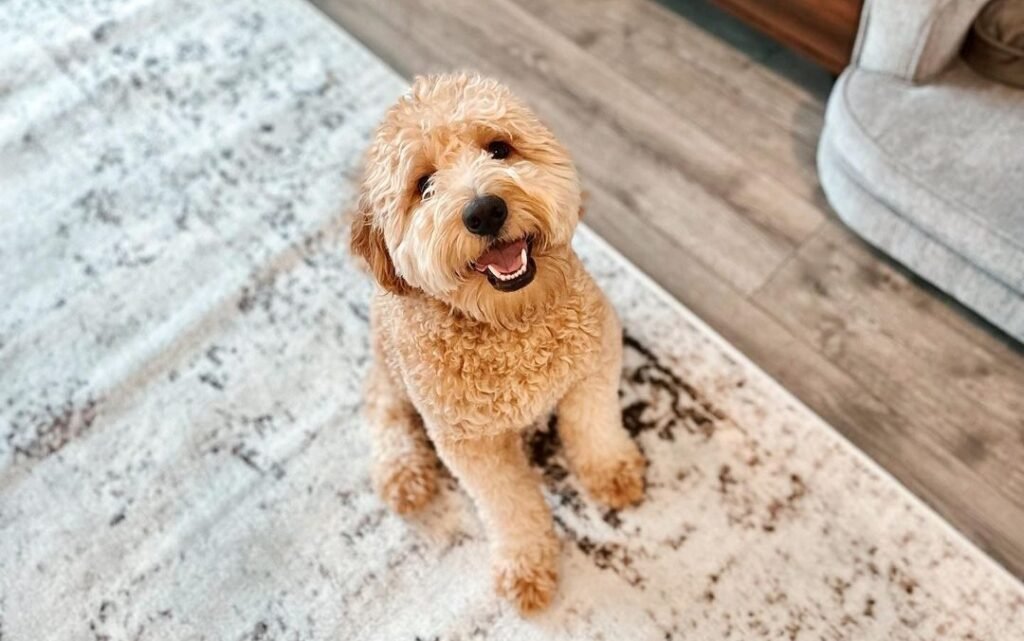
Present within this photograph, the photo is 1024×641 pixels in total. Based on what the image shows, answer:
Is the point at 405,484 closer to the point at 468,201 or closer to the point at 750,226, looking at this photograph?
the point at 468,201

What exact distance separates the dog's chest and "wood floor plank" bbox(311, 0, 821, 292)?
2.40 feet

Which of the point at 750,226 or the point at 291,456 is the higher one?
the point at 750,226

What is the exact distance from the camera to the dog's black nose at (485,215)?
1.17 meters

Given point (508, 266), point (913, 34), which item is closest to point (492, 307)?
point (508, 266)

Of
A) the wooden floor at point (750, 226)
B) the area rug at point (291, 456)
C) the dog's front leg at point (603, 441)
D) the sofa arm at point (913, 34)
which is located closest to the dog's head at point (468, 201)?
the dog's front leg at point (603, 441)

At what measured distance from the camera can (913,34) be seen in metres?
1.75

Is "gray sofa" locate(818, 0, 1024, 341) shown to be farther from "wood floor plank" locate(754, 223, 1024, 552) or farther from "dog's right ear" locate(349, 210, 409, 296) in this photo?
"dog's right ear" locate(349, 210, 409, 296)

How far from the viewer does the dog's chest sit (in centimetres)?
136

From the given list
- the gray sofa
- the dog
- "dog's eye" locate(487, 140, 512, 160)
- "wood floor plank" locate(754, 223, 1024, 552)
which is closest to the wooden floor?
"wood floor plank" locate(754, 223, 1024, 552)

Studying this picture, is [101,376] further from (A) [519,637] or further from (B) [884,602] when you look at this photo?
(B) [884,602]

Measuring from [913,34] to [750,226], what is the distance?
54 cm

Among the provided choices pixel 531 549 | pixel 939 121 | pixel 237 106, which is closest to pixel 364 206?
pixel 531 549

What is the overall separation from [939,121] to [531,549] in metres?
1.18

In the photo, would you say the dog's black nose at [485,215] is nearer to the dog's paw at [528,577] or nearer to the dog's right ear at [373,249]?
the dog's right ear at [373,249]
